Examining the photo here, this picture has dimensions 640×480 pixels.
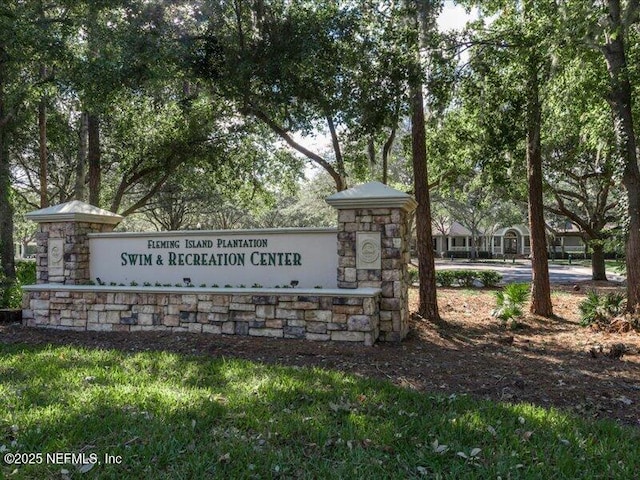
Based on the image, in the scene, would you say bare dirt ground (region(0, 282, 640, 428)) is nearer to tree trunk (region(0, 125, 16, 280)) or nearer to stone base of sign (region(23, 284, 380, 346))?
stone base of sign (region(23, 284, 380, 346))

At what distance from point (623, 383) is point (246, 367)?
12.2 ft

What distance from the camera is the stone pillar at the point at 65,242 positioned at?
7652mm

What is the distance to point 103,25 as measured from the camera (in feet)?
28.6

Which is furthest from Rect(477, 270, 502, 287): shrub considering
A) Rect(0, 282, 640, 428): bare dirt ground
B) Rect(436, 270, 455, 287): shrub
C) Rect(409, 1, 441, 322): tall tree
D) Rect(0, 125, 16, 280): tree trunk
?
Rect(0, 125, 16, 280): tree trunk

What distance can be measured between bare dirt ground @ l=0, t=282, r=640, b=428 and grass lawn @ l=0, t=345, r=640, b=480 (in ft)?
1.84

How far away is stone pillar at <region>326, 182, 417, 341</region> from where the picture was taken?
6.16m

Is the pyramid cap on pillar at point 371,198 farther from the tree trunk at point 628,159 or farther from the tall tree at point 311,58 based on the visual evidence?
the tree trunk at point 628,159

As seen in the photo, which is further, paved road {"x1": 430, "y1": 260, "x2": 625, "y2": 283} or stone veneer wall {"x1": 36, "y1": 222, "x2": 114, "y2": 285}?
paved road {"x1": 430, "y1": 260, "x2": 625, "y2": 283}

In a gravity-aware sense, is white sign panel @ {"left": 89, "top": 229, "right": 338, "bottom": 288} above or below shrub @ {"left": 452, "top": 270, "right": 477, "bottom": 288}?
above

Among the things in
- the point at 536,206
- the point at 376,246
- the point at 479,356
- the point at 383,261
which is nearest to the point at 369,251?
the point at 376,246

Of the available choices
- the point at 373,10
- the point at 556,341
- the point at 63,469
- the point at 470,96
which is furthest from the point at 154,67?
the point at 556,341

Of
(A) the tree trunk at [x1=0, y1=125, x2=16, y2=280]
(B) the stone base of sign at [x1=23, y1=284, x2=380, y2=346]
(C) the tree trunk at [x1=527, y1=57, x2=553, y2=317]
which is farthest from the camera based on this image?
(A) the tree trunk at [x1=0, y1=125, x2=16, y2=280]

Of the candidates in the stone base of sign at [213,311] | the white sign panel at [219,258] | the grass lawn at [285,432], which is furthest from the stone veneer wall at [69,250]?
the grass lawn at [285,432]

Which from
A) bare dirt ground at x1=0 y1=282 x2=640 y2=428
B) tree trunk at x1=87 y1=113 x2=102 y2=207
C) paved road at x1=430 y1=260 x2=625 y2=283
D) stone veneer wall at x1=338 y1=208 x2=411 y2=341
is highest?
tree trunk at x1=87 y1=113 x2=102 y2=207
